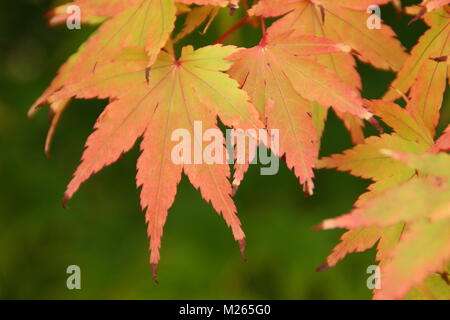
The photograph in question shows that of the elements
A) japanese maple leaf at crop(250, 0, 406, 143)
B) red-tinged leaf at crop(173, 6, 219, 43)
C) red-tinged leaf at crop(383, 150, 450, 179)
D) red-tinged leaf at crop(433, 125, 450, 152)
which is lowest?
red-tinged leaf at crop(383, 150, 450, 179)

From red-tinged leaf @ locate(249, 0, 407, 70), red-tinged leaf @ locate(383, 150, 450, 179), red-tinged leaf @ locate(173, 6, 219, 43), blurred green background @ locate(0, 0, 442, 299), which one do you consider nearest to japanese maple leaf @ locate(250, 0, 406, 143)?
red-tinged leaf @ locate(249, 0, 407, 70)

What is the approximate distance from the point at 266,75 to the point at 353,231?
0.70 ft

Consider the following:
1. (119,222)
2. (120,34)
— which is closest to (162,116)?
(120,34)

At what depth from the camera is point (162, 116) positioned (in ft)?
2.29

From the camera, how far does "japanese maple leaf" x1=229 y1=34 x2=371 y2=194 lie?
2.11 ft

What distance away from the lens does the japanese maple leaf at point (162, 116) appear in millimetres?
650

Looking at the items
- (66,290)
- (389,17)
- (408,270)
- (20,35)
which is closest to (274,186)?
(389,17)

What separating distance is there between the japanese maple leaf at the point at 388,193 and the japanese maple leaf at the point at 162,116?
14 cm

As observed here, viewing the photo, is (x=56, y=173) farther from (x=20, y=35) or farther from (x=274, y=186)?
(x=274, y=186)

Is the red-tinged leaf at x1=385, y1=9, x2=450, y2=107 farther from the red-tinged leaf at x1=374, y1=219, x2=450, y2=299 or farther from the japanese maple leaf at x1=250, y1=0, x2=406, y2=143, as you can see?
the red-tinged leaf at x1=374, y1=219, x2=450, y2=299

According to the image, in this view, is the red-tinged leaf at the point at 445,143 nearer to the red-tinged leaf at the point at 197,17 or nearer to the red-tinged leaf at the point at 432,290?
the red-tinged leaf at the point at 432,290

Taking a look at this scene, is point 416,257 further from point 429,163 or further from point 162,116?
point 162,116

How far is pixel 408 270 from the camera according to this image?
459 millimetres

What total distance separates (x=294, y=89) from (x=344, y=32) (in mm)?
147
